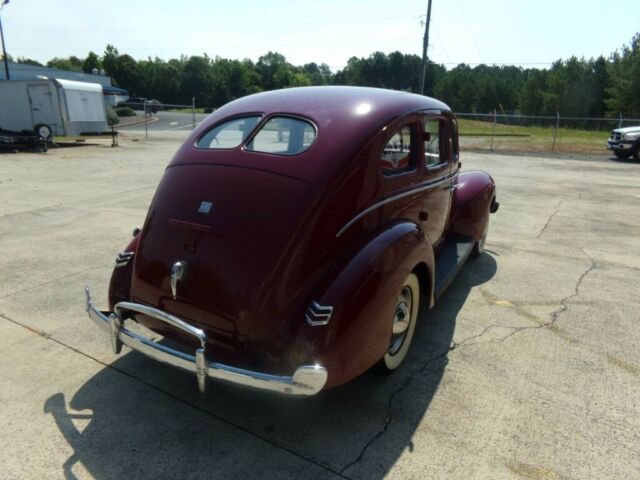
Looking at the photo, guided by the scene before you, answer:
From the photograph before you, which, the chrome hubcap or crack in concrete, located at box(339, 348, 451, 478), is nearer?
crack in concrete, located at box(339, 348, 451, 478)

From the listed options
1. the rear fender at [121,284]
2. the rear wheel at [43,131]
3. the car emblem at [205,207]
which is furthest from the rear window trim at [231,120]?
the rear wheel at [43,131]

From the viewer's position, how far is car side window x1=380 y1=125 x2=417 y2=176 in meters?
3.13

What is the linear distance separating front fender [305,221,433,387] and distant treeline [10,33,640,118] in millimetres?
43680

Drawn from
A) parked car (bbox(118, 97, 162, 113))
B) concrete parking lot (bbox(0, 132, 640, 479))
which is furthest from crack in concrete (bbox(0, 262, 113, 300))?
parked car (bbox(118, 97, 162, 113))

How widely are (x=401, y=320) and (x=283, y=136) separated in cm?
153

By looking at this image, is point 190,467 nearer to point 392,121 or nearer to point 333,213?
point 333,213

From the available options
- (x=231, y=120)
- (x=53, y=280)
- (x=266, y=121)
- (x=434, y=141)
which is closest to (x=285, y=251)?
(x=266, y=121)

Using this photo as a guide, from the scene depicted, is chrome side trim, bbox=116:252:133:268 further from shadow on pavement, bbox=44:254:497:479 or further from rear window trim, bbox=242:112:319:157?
rear window trim, bbox=242:112:319:157

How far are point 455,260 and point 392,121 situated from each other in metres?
1.60

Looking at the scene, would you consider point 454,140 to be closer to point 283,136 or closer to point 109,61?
point 283,136

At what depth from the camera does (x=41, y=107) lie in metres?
16.0

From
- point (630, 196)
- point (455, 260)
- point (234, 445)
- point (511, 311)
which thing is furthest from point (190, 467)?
point (630, 196)

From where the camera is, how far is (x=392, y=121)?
310cm

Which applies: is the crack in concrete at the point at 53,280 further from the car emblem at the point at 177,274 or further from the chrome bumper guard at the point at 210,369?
the car emblem at the point at 177,274
